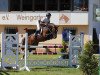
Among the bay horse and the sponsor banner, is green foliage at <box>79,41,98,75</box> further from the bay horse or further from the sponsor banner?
the sponsor banner

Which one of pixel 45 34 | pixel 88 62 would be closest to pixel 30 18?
pixel 45 34

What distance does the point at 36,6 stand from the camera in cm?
4506

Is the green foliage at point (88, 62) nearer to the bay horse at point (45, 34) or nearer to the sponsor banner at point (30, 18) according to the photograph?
the bay horse at point (45, 34)

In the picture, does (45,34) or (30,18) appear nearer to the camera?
(45,34)

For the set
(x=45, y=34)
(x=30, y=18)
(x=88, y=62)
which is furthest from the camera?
(x=30, y=18)

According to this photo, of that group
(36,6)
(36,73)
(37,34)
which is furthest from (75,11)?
(36,73)

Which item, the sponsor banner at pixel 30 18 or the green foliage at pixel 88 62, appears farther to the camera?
the sponsor banner at pixel 30 18

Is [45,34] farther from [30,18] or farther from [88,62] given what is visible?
[30,18]

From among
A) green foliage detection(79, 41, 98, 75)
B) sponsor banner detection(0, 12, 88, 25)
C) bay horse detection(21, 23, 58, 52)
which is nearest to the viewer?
green foliage detection(79, 41, 98, 75)

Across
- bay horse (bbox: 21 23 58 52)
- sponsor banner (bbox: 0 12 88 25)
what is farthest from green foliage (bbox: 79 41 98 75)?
sponsor banner (bbox: 0 12 88 25)

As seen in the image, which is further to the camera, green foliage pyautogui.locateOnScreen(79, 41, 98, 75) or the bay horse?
the bay horse

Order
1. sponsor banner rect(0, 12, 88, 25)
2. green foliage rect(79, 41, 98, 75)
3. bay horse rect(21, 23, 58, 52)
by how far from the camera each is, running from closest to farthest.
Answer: green foliage rect(79, 41, 98, 75)
bay horse rect(21, 23, 58, 52)
sponsor banner rect(0, 12, 88, 25)

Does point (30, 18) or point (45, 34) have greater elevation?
point (30, 18)

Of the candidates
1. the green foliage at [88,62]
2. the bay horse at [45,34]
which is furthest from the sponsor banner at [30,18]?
the green foliage at [88,62]
